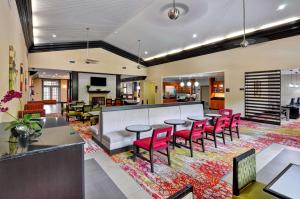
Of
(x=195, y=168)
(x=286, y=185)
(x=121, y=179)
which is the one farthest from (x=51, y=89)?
(x=286, y=185)

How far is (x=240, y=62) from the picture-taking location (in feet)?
24.6

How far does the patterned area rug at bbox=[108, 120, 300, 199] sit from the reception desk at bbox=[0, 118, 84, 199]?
1258 mm

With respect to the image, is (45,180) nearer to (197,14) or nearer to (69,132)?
(69,132)

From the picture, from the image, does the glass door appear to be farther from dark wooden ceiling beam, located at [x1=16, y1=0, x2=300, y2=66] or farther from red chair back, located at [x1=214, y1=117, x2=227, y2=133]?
red chair back, located at [x1=214, y1=117, x2=227, y2=133]

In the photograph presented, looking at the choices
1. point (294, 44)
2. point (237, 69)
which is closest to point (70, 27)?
point (237, 69)

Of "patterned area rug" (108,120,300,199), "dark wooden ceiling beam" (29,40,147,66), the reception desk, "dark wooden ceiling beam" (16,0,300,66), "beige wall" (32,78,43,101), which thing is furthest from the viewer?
"beige wall" (32,78,43,101)

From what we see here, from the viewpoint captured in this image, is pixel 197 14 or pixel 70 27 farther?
pixel 70 27

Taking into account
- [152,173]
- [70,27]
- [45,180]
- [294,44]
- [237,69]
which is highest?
[70,27]

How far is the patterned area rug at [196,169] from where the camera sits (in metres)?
2.52

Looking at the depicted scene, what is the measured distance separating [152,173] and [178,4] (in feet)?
15.5

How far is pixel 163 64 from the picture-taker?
11297 millimetres

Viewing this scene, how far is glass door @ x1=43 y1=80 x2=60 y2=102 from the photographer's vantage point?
1680 cm

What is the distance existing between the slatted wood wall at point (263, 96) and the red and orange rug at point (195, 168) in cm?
190

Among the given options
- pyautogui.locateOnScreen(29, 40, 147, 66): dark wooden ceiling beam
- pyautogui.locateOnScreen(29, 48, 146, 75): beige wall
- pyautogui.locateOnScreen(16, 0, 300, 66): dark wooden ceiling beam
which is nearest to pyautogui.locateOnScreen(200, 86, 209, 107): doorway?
pyautogui.locateOnScreen(16, 0, 300, 66): dark wooden ceiling beam
